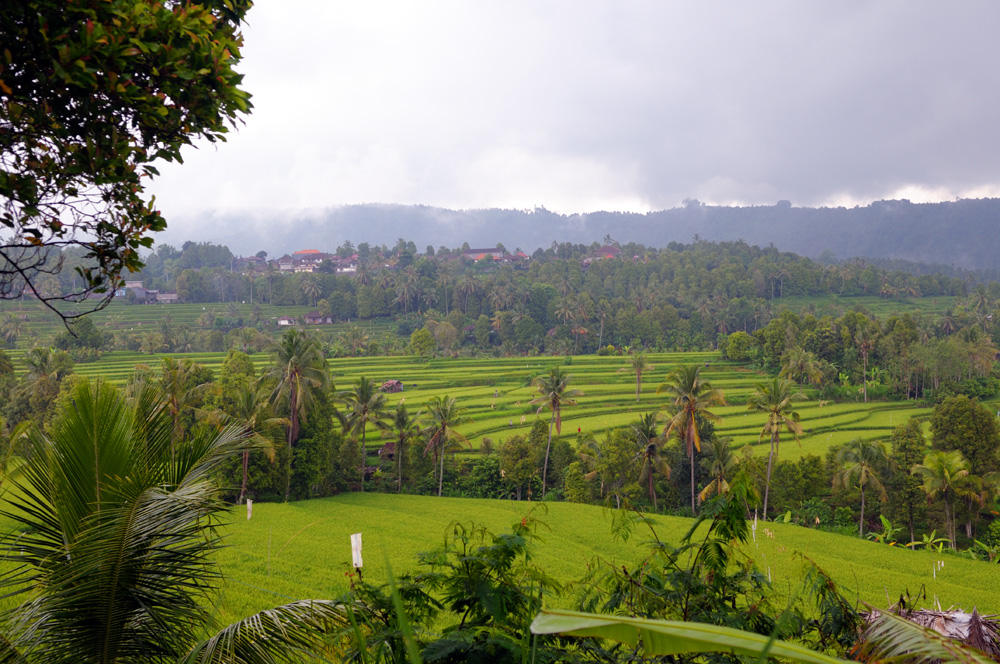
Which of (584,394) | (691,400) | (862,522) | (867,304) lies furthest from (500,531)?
(867,304)

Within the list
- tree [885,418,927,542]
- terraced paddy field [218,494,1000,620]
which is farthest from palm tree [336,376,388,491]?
tree [885,418,927,542]

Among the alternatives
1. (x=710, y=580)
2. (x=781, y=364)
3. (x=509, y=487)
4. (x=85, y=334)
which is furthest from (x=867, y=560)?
(x=85, y=334)

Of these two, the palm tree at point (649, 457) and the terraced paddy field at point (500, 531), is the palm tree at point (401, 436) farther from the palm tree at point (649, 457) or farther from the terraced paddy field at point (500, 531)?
the palm tree at point (649, 457)

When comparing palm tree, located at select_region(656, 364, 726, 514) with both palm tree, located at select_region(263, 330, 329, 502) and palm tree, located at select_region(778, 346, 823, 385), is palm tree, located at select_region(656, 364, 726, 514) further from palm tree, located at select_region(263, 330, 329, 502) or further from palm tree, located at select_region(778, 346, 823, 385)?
palm tree, located at select_region(778, 346, 823, 385)

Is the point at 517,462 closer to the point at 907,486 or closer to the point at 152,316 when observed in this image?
the point at 907,486

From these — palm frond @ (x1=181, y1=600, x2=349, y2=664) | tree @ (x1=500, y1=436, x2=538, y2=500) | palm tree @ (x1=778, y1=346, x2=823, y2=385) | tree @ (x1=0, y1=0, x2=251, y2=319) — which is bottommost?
tree @ (x1=500, y1=436, x2=538, y2=500)

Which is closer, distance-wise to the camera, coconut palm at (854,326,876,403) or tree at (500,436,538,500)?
tree at (500,436,538,500)

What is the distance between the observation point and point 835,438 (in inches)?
1519

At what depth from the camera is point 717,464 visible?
86.4 feet

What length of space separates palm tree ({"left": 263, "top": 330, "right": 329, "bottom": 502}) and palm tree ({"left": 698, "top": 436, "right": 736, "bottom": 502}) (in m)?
17.2

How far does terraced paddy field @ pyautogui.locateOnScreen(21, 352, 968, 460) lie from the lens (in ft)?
129

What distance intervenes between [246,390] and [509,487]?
1338 cm

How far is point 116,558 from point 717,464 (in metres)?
26.7

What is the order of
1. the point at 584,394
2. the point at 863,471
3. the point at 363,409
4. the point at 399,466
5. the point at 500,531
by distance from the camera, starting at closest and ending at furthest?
the point at 500,531
the point at 863,471
the point at 363,409
the point at 399,466
the point at 584,394
